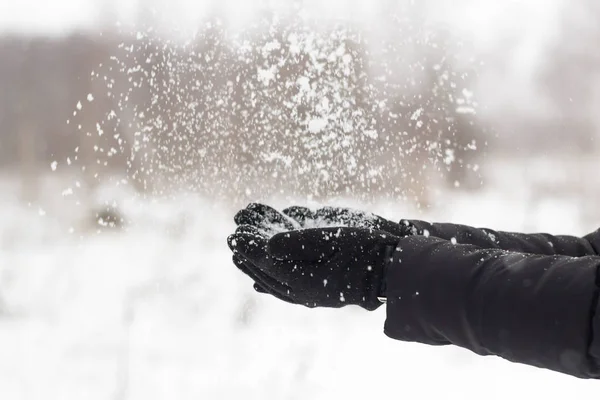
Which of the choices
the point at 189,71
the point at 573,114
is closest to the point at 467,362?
the point at 573,114

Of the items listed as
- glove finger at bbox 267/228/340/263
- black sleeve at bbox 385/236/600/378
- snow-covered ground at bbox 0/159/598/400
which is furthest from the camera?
snow-covered ground at bbox 0/159/598/400

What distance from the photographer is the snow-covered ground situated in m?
1.22

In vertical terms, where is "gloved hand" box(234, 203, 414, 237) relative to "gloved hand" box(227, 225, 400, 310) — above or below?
above

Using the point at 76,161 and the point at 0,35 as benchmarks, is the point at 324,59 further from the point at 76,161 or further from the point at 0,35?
the point at 0,35

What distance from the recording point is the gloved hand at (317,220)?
0.81 meters

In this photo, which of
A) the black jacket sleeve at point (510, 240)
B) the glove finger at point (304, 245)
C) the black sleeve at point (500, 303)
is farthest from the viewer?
the black jacket sleeve at point (510, 240)

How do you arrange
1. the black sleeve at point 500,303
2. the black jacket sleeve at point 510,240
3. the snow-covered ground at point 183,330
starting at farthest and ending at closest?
1. the snow-covered ground at point 183,330
2. the black jacket sleeve at point 510,240
3. the black sleeve at point 500,303

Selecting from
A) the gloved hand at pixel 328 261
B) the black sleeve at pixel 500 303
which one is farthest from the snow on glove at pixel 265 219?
the black sleeve at pixel 500 303

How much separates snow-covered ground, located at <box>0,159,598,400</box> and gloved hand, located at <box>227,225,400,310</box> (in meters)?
0.57

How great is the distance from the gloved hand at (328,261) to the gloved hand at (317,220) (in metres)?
0.10

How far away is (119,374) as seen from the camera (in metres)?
1.26

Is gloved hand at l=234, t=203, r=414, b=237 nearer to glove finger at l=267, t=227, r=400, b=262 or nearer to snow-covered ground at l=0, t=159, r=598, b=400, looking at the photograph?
glove finger at l=267, t=227, r=400, b=262

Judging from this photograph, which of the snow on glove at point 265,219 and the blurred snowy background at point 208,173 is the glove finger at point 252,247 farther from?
the blurred snowy background at point 208,173

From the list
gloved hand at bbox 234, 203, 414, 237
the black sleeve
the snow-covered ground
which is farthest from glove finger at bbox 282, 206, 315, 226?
the snow-covered ground
